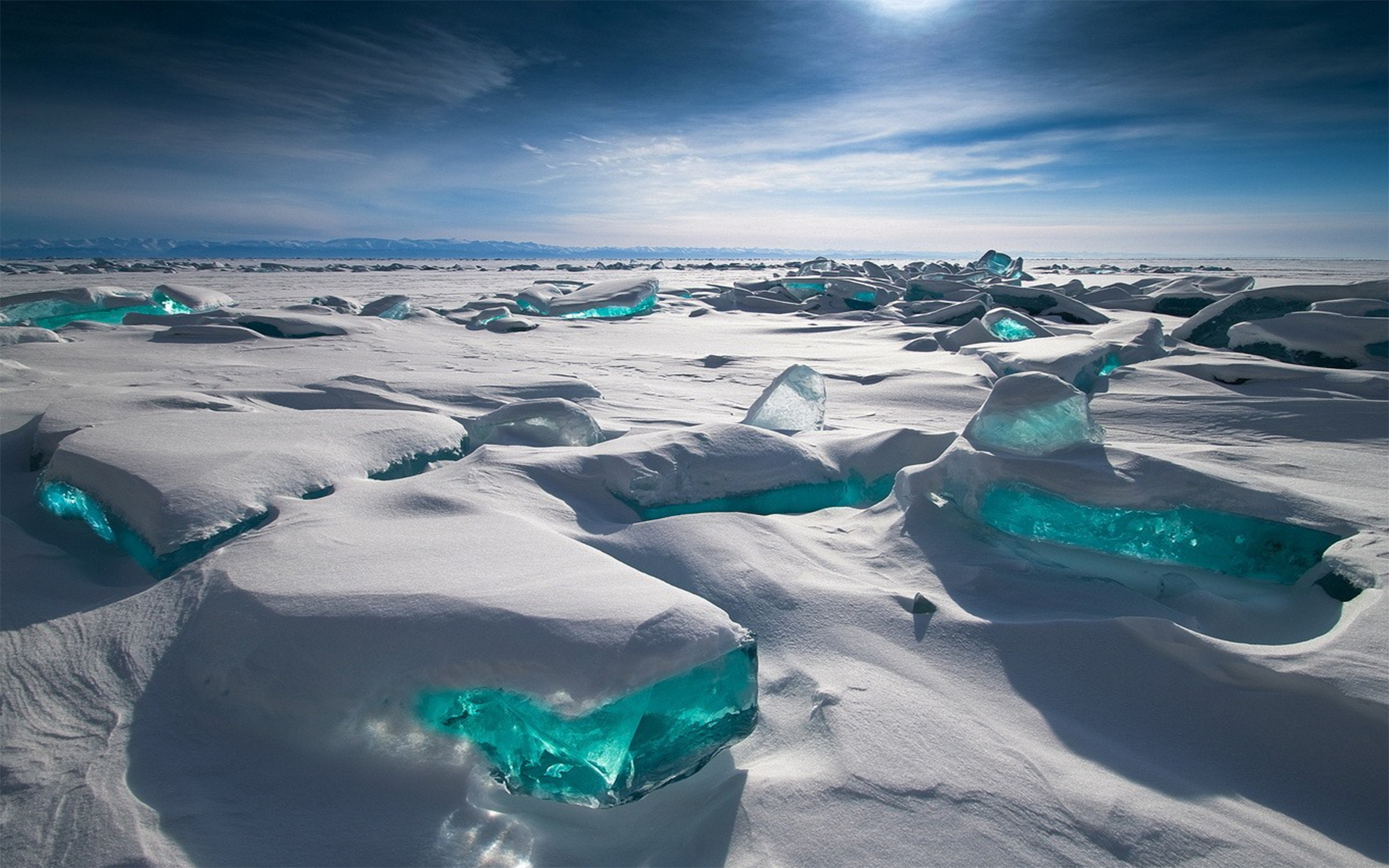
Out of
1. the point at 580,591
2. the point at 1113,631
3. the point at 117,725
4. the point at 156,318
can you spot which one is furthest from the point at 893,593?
the point at 156,318

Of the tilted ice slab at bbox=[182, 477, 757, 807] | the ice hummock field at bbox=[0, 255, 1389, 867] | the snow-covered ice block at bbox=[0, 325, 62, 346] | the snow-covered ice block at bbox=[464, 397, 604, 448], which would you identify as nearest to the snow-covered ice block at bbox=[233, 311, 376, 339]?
the snow-covered ice block at bbox=[0, 325, 62, 346]

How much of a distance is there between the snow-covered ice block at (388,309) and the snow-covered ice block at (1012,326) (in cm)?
505

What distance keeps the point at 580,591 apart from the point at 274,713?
0.45 meters

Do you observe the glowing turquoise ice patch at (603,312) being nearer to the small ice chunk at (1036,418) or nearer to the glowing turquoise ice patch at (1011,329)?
the glowing turquoise ice patch at (1011,329)

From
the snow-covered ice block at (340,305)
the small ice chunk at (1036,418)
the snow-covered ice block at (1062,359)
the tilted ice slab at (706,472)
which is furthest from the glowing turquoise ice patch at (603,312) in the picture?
the small ice chunk at (1036,418)

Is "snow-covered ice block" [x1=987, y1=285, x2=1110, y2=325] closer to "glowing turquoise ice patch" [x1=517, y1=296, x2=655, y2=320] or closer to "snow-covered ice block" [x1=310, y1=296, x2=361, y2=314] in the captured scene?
"glowing turquoise ice patch" [x1=517, y1=296, x2=655, y2=320]

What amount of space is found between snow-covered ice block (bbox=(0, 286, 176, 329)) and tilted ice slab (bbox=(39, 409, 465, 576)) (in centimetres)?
495

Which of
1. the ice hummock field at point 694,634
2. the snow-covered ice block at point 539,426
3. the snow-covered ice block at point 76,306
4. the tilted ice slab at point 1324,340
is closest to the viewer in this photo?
the ice hummock field at point 694,634

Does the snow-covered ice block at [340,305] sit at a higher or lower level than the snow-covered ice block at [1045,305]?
lower

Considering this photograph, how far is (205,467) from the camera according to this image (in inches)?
59.1

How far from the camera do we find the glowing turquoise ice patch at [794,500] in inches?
68.6

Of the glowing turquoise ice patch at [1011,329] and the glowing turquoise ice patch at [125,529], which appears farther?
the glowing turquoise ice patch at [1011,329]

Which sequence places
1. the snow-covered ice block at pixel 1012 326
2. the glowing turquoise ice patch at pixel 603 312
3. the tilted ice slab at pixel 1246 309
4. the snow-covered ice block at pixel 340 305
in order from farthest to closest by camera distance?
1. the glowing turquoise ice patch at pixel 603 312
2. the snow-covered ice block at pixel 340 305
3. the snow-covered ice block at pixel 1012 326
4. the tilted ice slab at pixel 1246 309

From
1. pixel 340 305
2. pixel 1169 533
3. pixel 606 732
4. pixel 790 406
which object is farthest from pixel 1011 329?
pixel 340 305
